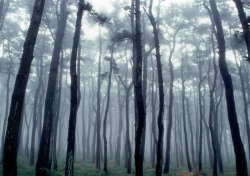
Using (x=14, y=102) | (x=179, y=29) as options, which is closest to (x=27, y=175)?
(x=14, y=102)

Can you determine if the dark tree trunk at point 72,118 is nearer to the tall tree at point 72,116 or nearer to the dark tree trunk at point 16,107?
the tall tree at point 72,116

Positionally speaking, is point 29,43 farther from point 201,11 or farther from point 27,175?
point 201,11

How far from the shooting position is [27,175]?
17.2 m

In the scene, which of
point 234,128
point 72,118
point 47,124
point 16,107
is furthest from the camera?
point 47,124

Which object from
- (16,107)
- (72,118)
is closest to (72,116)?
(72,118)

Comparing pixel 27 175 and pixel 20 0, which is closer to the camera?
pixel 27 175

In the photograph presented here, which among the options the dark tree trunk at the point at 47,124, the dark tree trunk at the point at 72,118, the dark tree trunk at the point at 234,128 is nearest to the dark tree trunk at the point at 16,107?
the dark tree trunk at the point at 72,118

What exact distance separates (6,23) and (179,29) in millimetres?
17093

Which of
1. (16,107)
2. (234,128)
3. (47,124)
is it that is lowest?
(234,128)

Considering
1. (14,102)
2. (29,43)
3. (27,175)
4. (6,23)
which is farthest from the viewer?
(6,23)

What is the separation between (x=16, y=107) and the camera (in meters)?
9.34

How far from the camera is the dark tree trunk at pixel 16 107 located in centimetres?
892

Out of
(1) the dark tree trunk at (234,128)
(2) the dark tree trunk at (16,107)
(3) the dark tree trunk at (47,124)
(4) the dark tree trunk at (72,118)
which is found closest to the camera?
(2) the dark tree trunk at (16,107)

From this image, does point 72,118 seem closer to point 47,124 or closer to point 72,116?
point 72,116
